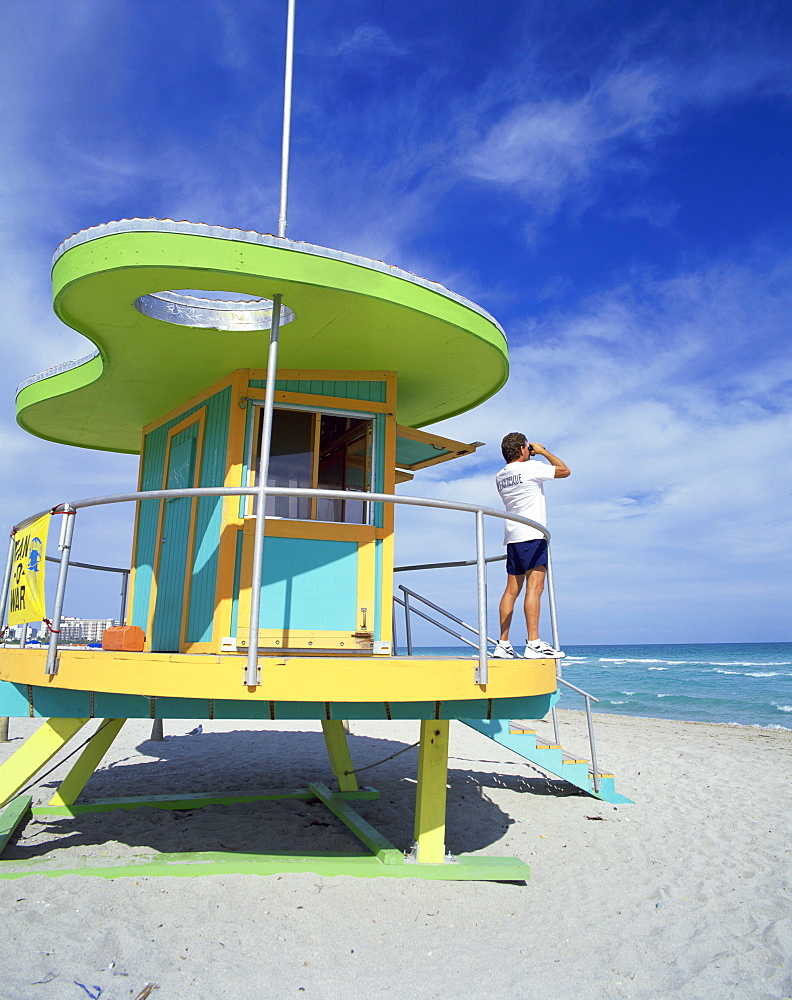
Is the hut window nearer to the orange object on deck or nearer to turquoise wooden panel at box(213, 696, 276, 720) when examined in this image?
the orange object on deck

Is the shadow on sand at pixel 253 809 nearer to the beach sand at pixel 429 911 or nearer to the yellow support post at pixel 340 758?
the beach sand at pixel 429 911

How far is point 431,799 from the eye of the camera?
5.67 metres

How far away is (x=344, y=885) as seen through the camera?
17.4 ft

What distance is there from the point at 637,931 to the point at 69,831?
17.1ft

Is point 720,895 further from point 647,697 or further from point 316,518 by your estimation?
point 647,697

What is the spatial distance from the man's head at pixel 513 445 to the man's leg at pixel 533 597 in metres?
1.03

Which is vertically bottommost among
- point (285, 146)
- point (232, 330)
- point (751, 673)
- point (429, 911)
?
point (429, 911)

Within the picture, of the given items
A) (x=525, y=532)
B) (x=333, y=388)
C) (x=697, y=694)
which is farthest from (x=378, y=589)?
(x=697, y=694)

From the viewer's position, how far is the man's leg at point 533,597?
5.86m

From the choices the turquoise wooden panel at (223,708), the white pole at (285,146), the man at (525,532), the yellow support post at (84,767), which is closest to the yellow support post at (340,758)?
the yellow support post at (84,767)

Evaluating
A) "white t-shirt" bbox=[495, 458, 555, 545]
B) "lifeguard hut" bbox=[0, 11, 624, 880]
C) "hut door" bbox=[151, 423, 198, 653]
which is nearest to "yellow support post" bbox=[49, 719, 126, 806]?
"lifeguard hut" bbox=[0, 11, 624, 880]

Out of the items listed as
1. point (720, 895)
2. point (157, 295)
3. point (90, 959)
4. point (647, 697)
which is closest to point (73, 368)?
point (157, 295)

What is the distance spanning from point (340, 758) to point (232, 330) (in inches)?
203

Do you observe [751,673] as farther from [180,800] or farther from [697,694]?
[180,800]
